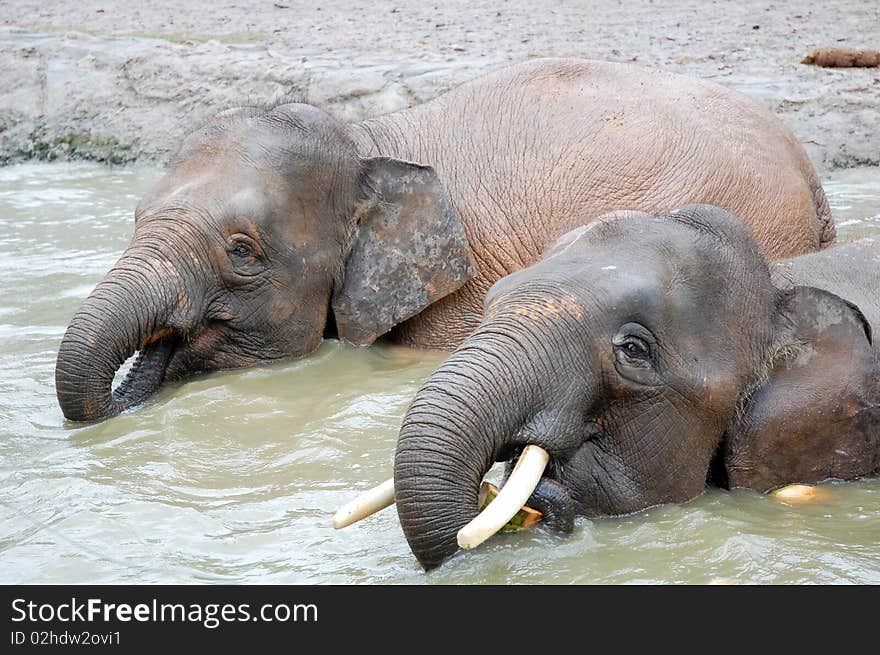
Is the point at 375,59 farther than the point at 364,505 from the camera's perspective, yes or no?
Yes

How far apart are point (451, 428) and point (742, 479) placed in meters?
1.34

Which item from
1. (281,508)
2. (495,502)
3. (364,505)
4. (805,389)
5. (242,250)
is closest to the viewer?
(495,502)

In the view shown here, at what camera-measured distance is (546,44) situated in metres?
14.6

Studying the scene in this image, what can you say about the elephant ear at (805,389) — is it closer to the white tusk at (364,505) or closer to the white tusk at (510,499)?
the white tusk at (510,499)

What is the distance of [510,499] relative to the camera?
13.9ft

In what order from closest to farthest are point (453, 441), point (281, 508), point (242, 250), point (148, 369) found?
1. point (453, 441)
2. point (281, 508)
3. point (148, 369)
4. point (242, 250)

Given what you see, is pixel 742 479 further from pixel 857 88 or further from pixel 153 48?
pixel 153 48

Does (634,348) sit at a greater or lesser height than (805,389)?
greater

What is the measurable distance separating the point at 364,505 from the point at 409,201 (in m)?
3.13

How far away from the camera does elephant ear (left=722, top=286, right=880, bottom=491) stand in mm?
4984

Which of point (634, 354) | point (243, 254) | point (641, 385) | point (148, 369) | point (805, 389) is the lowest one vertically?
Result: point (148, 369)

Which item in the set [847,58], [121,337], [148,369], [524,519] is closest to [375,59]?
[847,58]

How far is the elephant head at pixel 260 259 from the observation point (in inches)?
258

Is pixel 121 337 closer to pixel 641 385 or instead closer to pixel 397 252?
pixel 397 252
